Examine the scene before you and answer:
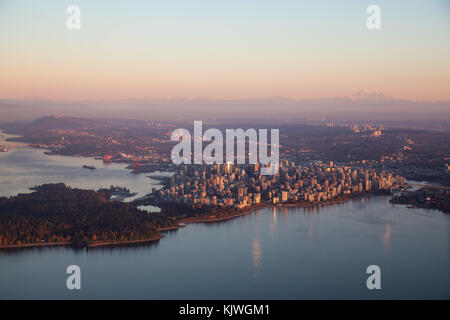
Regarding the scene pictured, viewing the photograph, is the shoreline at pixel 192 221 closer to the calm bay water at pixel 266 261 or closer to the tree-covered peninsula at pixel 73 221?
the tree-covered peninsula at pixel 73 221

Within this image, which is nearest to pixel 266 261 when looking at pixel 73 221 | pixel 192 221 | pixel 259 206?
pixel 192 221

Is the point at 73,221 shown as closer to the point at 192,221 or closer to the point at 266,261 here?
the point at 192,221

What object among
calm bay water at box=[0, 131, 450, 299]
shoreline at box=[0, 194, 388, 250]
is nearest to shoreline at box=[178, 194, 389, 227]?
shoreline at box=[0, 194, 388, 250]

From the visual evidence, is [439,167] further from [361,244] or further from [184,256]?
[184,256]

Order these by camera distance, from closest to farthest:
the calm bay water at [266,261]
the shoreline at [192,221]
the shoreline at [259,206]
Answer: the calm bay water at [266,261] < the shoreline at [192,221] < the shoreline at [259,206]

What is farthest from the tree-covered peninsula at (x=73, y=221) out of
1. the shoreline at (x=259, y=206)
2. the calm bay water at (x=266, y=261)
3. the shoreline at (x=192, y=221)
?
the shoreline at (x=259, y=206)

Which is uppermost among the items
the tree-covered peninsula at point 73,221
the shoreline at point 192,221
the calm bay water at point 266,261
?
the tree-covered peninsula at point 73,221
